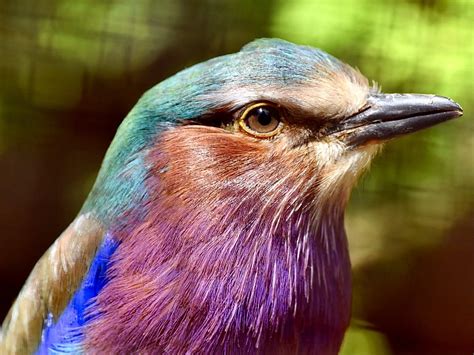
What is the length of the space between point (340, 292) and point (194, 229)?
0.34 m

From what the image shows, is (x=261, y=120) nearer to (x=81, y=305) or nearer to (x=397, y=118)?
(x=397, y=118)

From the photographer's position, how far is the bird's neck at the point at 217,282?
1.49 m

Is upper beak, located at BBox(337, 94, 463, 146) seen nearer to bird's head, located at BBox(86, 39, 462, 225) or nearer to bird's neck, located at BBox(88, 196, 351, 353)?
bird's head, located at BBox(86, 39, 462, 225)

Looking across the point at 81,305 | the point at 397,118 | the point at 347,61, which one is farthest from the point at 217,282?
the point at 347,61

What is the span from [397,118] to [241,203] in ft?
1.11

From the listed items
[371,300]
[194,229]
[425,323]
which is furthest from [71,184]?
[194,229]

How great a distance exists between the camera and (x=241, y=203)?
1498 millimetres

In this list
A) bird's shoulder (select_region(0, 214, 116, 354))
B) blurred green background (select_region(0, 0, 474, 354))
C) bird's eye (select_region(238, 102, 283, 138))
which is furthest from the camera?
blurred green background (select_region(0, 0, 474, 354))

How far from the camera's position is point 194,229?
1.50m

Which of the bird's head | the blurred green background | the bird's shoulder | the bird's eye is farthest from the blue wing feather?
the blurred green background

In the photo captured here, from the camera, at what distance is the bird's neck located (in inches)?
58.5

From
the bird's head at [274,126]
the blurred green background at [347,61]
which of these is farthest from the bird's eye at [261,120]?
the blurred green background at [347,61]

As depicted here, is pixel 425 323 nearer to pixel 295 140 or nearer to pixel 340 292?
pixel 340 292

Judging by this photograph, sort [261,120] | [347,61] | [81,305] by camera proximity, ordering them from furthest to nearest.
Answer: [347,61]
[81,305]
[261,120]
